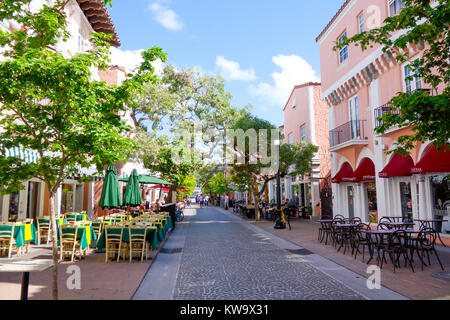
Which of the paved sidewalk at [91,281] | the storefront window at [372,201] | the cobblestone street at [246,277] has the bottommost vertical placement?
the cobblestone street at [246,277]

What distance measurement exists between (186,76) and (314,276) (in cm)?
2867

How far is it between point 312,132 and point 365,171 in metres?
9.74

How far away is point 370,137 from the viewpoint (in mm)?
15711

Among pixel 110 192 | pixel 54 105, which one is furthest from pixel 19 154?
pixel 54 105

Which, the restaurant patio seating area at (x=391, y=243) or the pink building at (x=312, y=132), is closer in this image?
the restaurant patio seating area at (x=391, y=243)

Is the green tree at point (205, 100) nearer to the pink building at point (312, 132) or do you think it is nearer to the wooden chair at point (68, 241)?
the pink building at point (312, 132)

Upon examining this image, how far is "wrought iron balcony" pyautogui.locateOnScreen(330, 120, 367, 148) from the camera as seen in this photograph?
54.0 ft

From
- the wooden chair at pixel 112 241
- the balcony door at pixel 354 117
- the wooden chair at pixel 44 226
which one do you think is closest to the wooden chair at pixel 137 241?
the wooden chair at pixel 112 241

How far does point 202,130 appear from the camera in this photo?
32000 mm

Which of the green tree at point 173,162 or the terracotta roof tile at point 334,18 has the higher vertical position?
the terracotta roof tile at point 334,18

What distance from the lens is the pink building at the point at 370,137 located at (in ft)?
39.7

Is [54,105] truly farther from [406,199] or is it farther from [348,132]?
[348,132]
